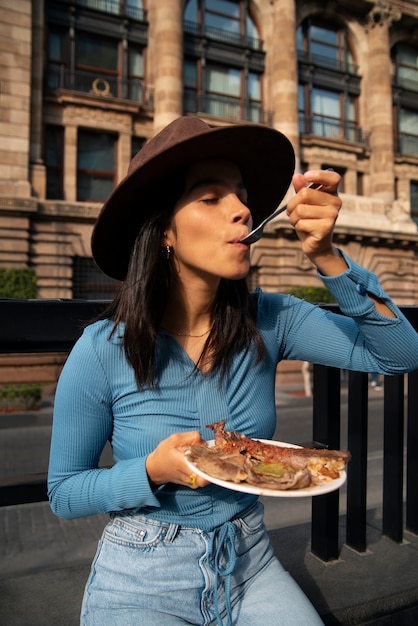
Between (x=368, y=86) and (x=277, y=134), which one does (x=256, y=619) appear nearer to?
(x=277, y=134)

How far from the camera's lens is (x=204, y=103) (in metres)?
22.4

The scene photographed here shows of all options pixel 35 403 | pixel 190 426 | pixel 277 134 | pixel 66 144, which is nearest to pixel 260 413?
pixel 190 426

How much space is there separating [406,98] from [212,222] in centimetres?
2974

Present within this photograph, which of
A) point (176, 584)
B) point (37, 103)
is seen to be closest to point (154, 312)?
point (176, 584)

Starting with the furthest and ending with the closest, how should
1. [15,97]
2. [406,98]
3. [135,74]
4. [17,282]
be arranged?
[406,98]
[135,74]
[15,97]
[17,282]

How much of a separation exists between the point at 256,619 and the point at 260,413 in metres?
0.67

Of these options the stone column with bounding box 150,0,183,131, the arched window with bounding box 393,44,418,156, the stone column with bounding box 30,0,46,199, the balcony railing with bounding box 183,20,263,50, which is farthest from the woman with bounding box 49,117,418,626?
the arched window with bounding box 393,44,418,156

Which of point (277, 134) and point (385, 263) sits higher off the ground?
point (385, 263)

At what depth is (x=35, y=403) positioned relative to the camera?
13742 millimetres

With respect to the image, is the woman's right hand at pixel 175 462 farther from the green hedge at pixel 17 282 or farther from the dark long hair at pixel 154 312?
the green hedge at pixel 17 282

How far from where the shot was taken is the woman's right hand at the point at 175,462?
1.31 m

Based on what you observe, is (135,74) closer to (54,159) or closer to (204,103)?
(204,103)

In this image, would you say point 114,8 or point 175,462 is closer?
point 175,462

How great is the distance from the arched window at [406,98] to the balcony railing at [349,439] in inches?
1074
